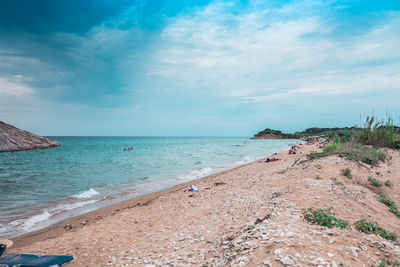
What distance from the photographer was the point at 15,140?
12.3 meters

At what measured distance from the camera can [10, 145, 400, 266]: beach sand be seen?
136 inches

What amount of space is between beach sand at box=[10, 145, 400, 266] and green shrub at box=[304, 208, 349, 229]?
16 cm

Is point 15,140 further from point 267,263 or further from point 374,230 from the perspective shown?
point 374,230

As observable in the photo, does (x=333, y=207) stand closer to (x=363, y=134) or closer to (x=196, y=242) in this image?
(x=196, y=242)

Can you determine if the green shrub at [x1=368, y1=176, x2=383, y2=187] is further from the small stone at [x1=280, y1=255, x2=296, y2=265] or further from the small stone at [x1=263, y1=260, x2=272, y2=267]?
the small stone at [x1=263, y1=260, x2=272, y2=267]

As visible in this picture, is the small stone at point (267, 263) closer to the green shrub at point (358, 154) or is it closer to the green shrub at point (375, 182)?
the green shrub at point (375, 182)

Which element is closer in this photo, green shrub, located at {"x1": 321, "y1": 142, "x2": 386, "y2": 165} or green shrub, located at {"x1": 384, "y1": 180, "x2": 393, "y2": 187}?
green shrub, located at {"x1": 384, "y1": 180, "x2": 393, "y2": 187}

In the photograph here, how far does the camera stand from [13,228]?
317 inches

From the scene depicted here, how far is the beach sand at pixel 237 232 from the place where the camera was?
346 centimetres

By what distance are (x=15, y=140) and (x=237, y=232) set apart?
1438 cm

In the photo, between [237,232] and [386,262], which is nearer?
[386,262]

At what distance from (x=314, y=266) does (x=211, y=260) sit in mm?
1855

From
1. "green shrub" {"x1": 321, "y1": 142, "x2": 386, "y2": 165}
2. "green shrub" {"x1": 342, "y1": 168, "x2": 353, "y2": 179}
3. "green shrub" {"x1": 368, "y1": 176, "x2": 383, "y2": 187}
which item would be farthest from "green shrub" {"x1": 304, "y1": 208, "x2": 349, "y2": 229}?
"green shrub" {"x1": 321, "y1": 142, "x2": 386, "y2": 165}

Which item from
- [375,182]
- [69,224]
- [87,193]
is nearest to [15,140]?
[87,193]
